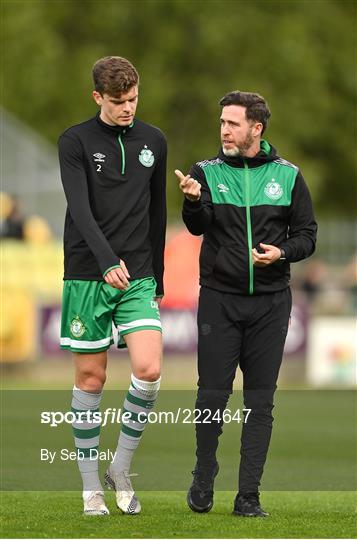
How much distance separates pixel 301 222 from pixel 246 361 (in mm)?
782

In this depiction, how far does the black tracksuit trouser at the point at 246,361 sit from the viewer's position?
754 centimetres

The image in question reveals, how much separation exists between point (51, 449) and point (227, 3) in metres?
33.7

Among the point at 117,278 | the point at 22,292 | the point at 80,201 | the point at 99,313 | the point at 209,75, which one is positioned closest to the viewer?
the point at 117,278

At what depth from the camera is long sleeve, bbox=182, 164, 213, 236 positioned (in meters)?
7.32

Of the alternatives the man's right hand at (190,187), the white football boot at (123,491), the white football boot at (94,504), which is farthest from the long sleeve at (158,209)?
the white football boot at (94,504)

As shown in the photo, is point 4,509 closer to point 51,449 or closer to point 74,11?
point 51,449

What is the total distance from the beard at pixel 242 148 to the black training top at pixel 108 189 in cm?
41

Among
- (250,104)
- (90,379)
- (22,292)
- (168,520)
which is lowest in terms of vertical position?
(22,292)

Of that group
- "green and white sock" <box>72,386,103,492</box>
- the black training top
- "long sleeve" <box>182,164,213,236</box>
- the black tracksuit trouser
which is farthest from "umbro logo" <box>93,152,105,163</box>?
"green and white sock" <box>72,386,103,492</box>

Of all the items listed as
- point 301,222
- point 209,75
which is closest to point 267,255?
point 301,222

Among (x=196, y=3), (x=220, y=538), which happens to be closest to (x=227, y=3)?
(x=196, y=3)

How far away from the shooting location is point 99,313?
724cm

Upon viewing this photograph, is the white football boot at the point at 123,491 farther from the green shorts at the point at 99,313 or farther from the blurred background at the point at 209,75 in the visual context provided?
the blurred background at the point at 209,75

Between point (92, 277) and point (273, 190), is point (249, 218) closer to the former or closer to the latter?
point (273, 190)
